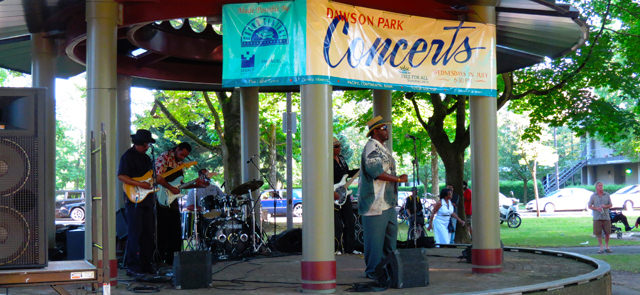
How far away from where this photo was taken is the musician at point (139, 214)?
934 cm

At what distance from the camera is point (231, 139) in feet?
67.5

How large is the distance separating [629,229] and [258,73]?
61.3 feet

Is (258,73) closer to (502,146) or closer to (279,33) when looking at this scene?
(279,33)

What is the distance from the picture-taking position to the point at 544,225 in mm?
29016

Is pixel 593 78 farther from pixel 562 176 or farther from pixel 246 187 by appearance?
pixel 562 176

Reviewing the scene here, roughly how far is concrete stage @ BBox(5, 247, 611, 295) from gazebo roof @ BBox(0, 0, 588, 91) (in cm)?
346

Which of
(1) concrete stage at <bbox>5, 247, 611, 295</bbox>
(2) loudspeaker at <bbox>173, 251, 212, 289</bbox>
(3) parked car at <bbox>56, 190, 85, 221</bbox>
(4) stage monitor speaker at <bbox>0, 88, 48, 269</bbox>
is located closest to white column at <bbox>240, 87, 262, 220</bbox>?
(1) concrete stage at <bbox>5, 247, 611, 295</bbox>

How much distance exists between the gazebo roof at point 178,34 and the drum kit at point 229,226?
2741 mm

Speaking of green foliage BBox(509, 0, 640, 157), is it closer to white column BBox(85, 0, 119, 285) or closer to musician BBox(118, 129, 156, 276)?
musician BBox(118, 129, 156, 276)

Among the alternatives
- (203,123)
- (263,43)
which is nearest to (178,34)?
(263,43)

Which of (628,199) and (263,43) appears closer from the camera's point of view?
(263,43)

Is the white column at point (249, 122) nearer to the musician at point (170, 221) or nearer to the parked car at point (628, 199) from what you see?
the musician at point (170, 221)

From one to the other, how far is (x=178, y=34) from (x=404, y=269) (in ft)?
22.6

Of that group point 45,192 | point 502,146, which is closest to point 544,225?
point 45,192
